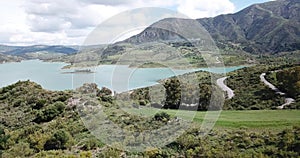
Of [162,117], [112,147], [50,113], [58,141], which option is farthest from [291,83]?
[58,141]

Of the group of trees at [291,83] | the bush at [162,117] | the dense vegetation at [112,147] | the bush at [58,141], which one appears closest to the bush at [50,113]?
the dense vegetation at [112,147]

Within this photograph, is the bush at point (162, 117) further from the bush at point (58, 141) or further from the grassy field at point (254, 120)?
the bush at point (58, 141)

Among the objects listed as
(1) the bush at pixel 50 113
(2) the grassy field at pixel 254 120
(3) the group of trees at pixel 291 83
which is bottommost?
(1) the bush at pixel 50 113

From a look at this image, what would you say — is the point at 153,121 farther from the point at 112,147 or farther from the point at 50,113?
the point at 50,113

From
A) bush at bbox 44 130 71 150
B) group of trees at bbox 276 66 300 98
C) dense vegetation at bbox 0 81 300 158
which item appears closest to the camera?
dense vegetation at bbox 0 81 300 158

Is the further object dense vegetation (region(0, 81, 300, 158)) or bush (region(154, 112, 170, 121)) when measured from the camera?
bush (region(154, 112, 170, 121))

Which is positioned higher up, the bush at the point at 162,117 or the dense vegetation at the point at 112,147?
the bush at the point at 162,117

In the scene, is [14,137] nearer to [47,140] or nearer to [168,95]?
[47,140]

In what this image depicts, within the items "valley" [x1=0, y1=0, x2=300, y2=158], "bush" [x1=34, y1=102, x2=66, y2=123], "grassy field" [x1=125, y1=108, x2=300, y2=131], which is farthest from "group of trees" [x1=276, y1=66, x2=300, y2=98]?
"bush" [x1=34, y1=102, x2=66, y2=123]

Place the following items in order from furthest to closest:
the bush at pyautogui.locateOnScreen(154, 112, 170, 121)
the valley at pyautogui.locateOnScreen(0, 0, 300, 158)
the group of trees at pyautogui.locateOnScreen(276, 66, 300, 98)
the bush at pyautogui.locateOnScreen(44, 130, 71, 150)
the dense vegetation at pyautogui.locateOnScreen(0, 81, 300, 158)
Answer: the group of trees at pyautogui.locateOnScreen(276, 66, 300, 98) < the bush at pyautogui.locateOnScreen(154, 112, 170, 121) < the bush at pyautogui.locateOnScreen(44, 130, 71, 150) < the valley at pyautogui.locateOnScreen(0, 0, 300, 158) < the dense vegetation at pyautogui.locateOnScreen(0, 81, 300, 158)

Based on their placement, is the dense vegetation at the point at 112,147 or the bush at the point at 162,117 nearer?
the dense vegetation at the point at 112,147

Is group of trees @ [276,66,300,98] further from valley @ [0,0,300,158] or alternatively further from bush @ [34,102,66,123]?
bush @ [34,102,66,123]

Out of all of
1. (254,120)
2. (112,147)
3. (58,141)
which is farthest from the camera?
(254,120)
